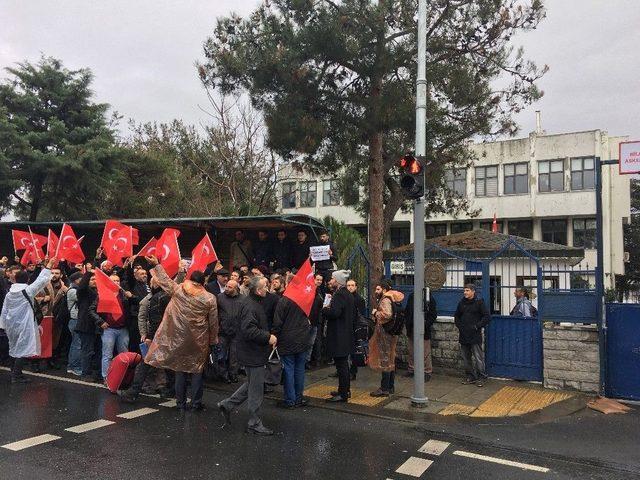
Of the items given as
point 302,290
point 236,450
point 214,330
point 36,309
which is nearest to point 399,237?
point 36,309

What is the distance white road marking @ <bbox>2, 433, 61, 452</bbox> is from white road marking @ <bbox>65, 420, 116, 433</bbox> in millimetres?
285

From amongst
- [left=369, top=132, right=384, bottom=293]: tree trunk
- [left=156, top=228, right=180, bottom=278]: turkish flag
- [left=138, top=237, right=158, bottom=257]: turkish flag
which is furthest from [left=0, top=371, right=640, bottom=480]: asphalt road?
[left=369, top=132, right=384, bottom=293]: tree trunk

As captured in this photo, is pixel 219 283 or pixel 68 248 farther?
pixel 68 248

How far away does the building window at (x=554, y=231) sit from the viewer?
1433 inches

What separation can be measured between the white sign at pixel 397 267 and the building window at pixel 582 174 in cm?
2869

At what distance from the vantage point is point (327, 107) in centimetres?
1173

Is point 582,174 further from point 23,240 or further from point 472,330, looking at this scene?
point 23,240

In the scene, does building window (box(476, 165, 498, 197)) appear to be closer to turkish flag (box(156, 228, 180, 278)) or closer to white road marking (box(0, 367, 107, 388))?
turkish flag (box(156, 228, 180, 278))

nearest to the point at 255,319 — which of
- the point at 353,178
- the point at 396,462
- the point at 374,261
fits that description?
the point at 396,462

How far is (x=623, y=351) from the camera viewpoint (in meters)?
8.75

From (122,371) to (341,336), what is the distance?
3.29 m

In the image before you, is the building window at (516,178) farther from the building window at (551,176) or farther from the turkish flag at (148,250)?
the turkish flag at (148,250)

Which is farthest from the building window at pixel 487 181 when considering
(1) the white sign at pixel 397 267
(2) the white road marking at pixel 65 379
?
(2) the white road marking at pixel 65 379

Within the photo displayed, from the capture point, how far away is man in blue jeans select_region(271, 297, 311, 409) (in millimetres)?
7598
